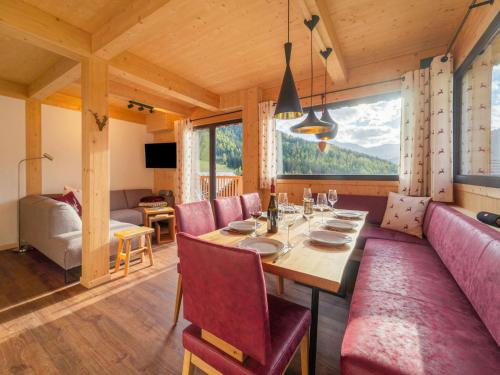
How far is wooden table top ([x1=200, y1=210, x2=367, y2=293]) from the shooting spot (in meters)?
0.96

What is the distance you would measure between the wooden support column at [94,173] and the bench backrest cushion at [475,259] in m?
3.02

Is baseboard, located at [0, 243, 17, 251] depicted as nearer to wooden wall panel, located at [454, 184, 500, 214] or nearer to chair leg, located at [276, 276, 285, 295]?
chair leg, located at [276, 276, 285, 295]

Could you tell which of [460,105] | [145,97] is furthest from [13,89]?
[460,105]

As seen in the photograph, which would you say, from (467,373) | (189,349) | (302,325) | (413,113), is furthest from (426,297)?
(413,113)

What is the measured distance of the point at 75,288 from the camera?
2312 millimetres

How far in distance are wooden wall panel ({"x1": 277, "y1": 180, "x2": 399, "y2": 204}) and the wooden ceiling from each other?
4.74 feet

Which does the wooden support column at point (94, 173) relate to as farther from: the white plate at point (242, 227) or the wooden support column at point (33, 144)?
the wooden support column at point (33, 144)

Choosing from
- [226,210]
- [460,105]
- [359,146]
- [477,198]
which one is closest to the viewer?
[477,198]

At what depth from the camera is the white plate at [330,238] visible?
1320mm

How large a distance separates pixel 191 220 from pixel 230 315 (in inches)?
43.3

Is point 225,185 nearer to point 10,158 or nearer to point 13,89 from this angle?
point 10,158

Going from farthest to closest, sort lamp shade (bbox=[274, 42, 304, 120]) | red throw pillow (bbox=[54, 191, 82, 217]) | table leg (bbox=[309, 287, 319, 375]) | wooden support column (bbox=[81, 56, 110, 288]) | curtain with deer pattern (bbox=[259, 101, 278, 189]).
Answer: curtain with deer pattern (bbox=[259, 101, 278, 189]), red throw pillow (bbox=[54, 191, 82, 217]), wooden support column (bbox=[81, 56, 110, 288]), lamp shade (bbox=[274, 42, 304, 120]), table leg (bbox=[309, 287, 319, 375])

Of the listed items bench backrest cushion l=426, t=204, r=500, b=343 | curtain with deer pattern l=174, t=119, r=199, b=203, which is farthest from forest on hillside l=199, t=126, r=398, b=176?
bench backrest cushion l=426, t=204, r=500, b=343

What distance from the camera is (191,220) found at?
6.07 feet
